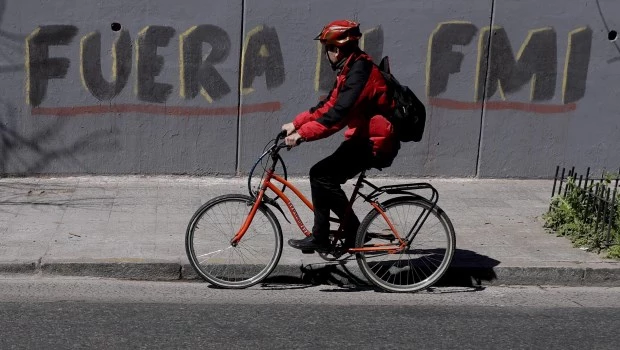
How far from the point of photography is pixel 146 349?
18.2 ft

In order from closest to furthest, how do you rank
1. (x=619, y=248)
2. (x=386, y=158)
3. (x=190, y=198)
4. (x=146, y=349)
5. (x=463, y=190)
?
(x=146, y=349)
(x=386, y=158)
(x=619, y=248)
(x=190, y=198)
(x=463, y=190)

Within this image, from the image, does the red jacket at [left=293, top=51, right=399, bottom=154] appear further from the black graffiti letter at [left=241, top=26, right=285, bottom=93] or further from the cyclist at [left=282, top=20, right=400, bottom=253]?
the black graffiti letter at [left=241, top=26, right=285, bottom=93]

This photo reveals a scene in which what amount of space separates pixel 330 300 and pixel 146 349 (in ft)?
5.31

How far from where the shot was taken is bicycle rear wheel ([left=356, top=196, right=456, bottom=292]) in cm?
680

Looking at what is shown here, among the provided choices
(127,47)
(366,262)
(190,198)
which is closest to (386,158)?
(366,262)

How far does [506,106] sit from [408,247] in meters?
3.60

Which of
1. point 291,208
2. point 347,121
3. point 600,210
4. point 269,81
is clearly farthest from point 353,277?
point 269,81

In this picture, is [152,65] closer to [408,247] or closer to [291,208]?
[291,208]

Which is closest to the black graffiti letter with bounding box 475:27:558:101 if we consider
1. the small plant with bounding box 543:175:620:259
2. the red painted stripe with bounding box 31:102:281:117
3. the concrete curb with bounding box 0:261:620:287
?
the small plant with bounding box 543:175:620:259

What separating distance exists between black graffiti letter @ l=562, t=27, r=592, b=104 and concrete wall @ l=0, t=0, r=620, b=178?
0.05 feet

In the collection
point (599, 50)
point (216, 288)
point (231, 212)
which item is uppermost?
point (599, 50)

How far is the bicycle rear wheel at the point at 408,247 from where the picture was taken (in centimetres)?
680

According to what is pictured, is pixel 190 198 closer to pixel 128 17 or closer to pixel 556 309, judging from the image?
pixel 128 17

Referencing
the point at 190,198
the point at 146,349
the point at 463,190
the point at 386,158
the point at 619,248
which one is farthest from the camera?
the point at 463,190
